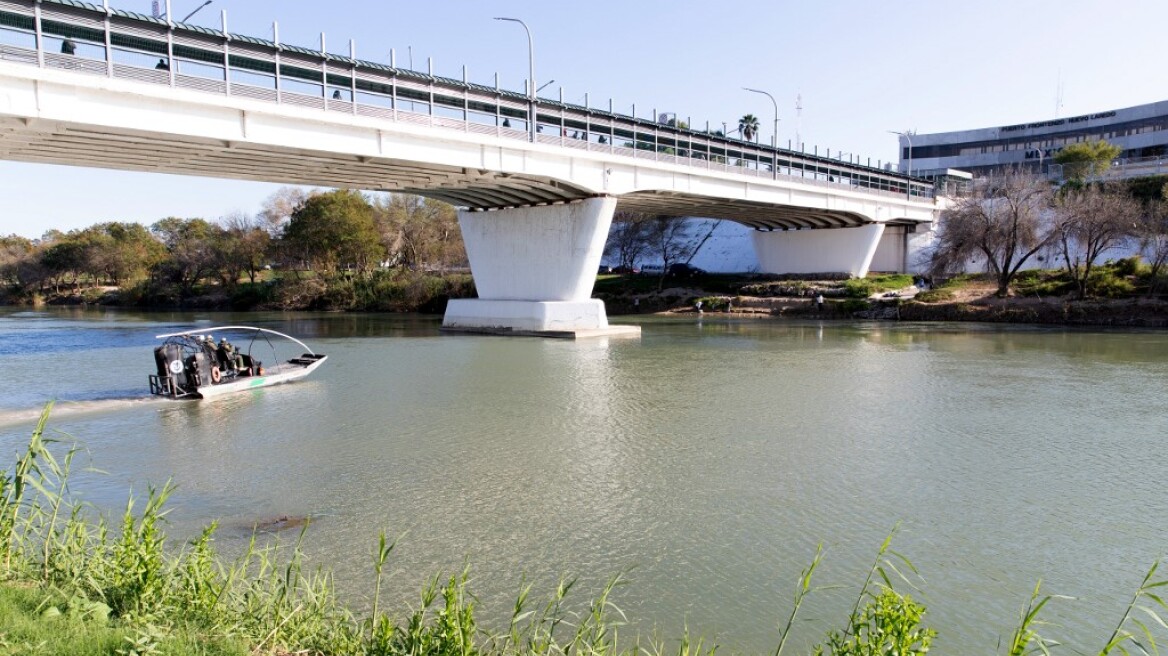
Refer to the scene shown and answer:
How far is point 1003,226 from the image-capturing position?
48875 millimetres

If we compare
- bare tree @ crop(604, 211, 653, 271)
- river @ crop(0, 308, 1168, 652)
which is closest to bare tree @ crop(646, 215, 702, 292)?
bare tree @ crop(604, 211, 653, 271)

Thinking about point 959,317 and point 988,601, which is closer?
point 988,601

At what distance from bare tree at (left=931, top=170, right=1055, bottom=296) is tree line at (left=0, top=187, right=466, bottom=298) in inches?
1803

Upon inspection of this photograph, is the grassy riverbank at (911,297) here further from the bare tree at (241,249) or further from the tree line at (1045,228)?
the bare tree at (241,249)

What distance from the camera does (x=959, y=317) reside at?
164 ft

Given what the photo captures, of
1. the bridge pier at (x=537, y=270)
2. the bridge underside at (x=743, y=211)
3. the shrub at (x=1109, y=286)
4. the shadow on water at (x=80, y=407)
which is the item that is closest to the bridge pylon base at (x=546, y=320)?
the bridge pier at (x=537, y=270)

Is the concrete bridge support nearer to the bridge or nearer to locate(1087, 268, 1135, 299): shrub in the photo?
the bridge

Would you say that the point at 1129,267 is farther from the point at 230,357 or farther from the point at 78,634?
the point at 78,634

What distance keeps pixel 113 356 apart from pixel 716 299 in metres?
41.4

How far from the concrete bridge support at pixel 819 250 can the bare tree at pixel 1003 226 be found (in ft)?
35.6

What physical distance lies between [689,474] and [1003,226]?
43.7 meters

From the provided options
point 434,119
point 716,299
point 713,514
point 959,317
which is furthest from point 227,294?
point 713,514

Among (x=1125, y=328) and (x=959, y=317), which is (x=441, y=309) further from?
(x=1125, y=328)

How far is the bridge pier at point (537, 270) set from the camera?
42375mm
